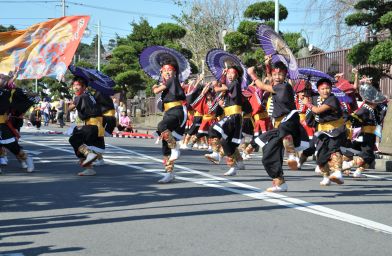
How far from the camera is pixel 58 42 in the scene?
42.1ft

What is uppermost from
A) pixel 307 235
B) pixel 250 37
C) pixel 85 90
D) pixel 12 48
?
pixel 250 37

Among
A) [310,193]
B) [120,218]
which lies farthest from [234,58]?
[120,218]

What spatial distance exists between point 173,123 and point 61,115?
84.7ft

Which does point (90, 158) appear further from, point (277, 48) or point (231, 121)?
point (277, 48)

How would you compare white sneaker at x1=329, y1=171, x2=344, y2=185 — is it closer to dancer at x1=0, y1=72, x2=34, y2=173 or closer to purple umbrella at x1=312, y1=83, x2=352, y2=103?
purple umbrella at x1=312, y1=83, x2=352, y2=103

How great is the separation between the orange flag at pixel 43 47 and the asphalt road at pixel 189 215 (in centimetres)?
232

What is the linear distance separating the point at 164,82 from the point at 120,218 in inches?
141

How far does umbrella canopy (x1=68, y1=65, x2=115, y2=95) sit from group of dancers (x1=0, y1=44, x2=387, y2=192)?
5.1 inches

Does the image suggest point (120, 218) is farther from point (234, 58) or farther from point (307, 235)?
point (234, 58)

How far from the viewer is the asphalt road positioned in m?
5.43

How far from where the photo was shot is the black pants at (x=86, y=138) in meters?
10.8

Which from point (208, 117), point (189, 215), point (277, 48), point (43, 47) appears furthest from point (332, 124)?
point (208, 117)

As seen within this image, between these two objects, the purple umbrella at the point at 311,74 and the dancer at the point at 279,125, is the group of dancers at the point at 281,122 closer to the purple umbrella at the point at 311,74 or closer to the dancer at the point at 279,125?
the dancer at the point at 279,125

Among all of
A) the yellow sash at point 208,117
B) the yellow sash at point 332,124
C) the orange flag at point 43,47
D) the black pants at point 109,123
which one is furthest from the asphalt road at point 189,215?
the yellow sash at point 208,117
